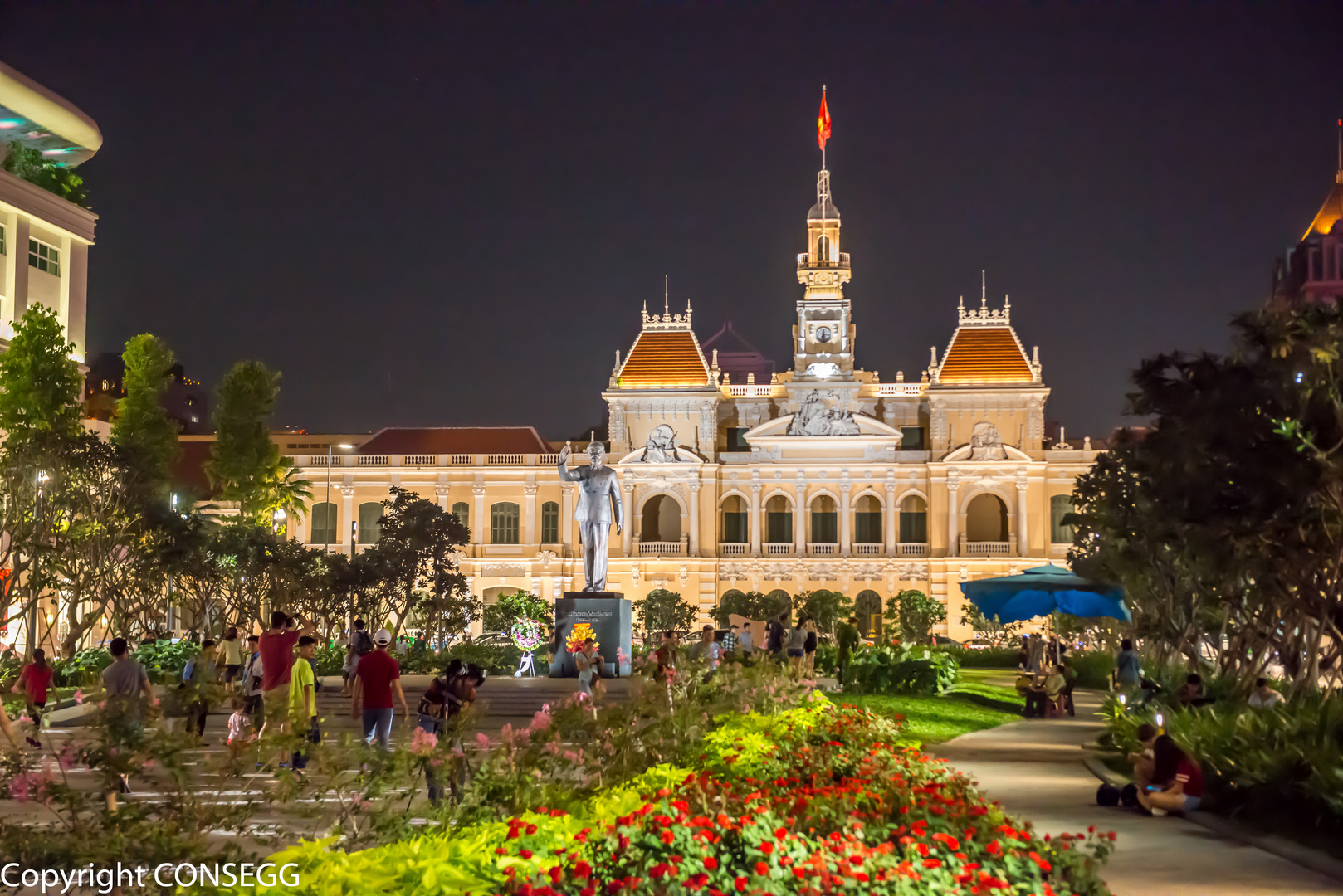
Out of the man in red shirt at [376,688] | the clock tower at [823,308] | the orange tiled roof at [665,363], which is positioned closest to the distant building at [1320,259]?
the clock tower at [823,308]

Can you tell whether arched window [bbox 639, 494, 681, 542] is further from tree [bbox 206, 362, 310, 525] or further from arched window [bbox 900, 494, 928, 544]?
tree [bbox 206, 362, 310, 525]

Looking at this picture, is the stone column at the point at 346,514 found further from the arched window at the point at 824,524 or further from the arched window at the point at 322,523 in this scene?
the arched window at the point at 824,524

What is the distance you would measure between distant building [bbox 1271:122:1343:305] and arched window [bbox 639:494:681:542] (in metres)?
28.7

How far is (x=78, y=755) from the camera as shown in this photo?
6.51 metres

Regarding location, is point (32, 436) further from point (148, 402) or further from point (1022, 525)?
point (1022, 525)

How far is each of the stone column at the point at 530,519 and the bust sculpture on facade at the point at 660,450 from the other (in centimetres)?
578

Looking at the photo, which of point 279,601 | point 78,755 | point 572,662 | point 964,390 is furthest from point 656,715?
point 964,390

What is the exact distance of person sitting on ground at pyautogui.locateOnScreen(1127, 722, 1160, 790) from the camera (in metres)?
12.1

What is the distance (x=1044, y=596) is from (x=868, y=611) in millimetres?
28673

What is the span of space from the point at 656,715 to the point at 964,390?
157 feet

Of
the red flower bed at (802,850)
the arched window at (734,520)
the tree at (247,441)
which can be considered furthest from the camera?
the arched window at (734,520)

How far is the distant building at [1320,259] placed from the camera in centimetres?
5922

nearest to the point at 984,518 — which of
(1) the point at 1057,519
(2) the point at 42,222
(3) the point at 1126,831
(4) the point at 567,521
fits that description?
(1) the point at 1057,519

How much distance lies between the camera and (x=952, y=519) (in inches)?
2194
